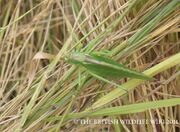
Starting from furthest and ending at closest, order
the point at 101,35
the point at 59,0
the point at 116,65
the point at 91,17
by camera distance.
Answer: the point at 59,0, the point at 91,17, the point at 101,35, the point at 116,65

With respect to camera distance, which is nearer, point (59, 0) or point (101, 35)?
point (101, 35)

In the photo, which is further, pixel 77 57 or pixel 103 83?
pixel 103 83

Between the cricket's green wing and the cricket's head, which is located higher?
the cricket's head

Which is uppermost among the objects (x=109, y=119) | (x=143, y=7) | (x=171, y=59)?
(x=143, y=7)

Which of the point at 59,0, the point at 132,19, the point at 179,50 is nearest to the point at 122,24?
the point at 132,19

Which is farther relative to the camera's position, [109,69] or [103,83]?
[103,83]

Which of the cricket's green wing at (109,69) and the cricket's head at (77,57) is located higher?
the cricket's head at (77,57)

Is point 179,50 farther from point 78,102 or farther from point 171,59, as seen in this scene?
point 78,102

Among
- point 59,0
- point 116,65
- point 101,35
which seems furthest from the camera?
point 59,0
